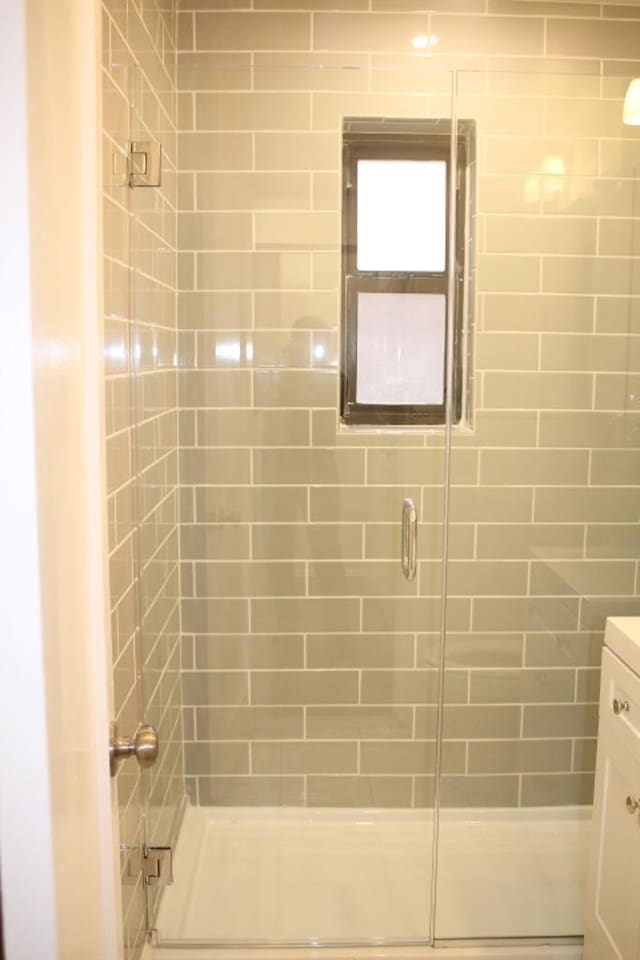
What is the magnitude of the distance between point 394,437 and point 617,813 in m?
1.13

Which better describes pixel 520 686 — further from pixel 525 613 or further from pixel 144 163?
pixel 144 163

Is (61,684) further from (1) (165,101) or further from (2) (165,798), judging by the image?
(1) (165,101)

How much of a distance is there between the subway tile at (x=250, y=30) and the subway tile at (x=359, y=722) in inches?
77.6

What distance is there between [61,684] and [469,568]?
1.73 meters

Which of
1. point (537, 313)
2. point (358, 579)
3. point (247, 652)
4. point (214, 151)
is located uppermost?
point (214, 151)

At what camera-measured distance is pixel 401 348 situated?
219cm

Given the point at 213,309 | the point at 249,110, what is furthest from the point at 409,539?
the point at 249,110

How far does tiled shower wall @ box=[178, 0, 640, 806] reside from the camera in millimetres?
2047

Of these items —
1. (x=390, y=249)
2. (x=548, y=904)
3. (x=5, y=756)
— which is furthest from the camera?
(x=390, y=249)

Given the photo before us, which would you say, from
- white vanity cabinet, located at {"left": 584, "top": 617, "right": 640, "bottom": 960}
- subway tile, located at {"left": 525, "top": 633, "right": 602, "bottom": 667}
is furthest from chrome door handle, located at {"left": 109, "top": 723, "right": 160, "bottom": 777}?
subway tile, located at {"left": 525, "top": 633, "right": 602, "bottom": 667}

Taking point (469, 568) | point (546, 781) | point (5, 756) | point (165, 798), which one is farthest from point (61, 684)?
point (546, 781)

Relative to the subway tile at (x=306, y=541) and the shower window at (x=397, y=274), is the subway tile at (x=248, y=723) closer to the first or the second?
the subway tile at (x=306, y=541)

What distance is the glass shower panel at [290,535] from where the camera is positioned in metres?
2.04

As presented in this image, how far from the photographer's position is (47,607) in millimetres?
548
